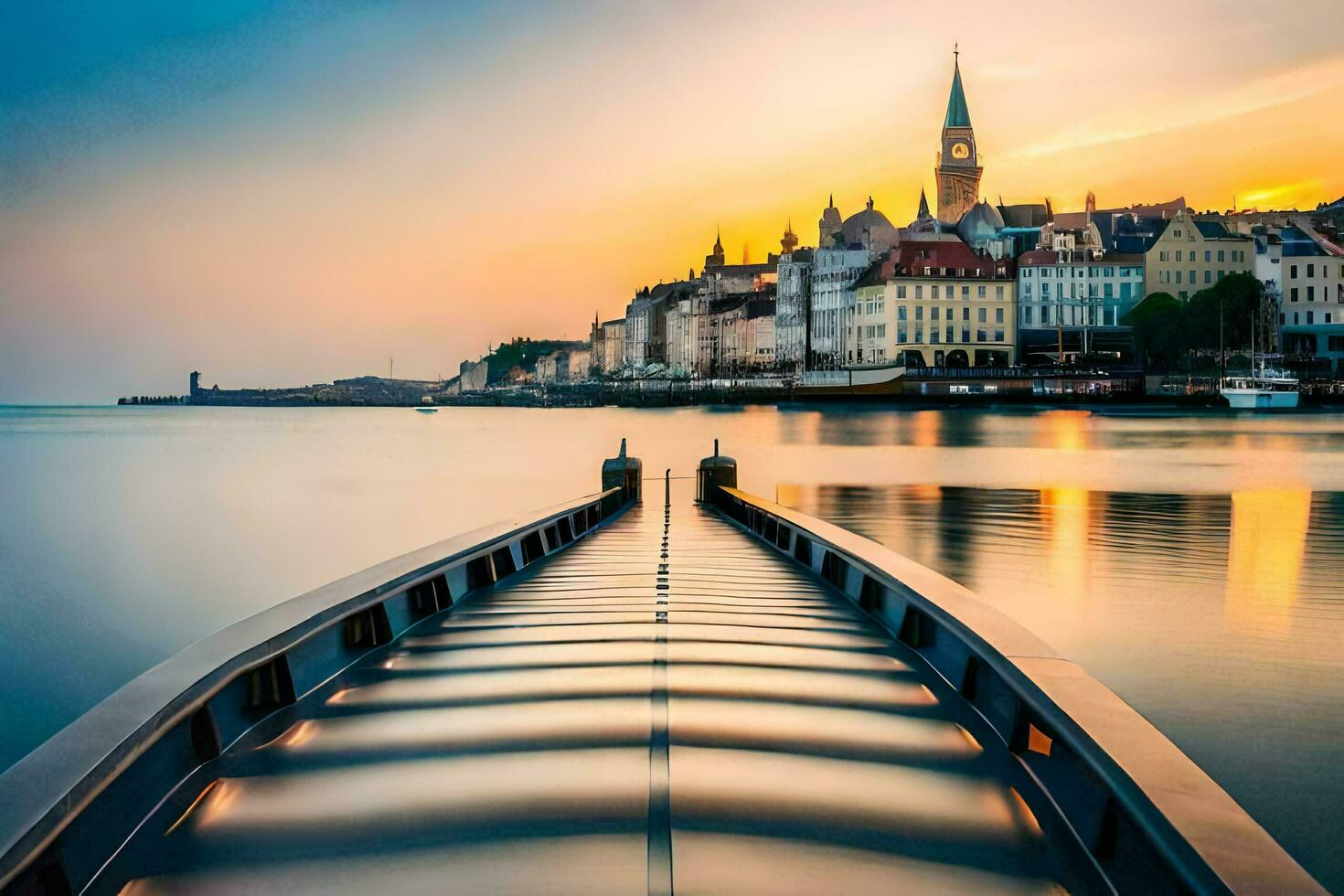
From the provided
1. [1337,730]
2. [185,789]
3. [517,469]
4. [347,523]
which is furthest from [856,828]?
[517,469]

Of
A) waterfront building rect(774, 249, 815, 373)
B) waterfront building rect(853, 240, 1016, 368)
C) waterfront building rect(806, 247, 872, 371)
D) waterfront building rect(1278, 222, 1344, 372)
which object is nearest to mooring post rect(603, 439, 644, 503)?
waterfront building rect(853, 240, 1016, 368)

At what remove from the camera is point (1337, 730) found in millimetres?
7082

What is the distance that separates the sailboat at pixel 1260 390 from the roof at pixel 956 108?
77.1m

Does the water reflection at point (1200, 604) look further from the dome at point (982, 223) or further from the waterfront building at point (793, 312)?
the waterfront building at point (793, 312)

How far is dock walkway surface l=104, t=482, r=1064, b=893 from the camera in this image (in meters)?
2.79

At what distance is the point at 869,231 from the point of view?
145250 millimetres

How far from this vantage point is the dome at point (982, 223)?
12431 centimetres

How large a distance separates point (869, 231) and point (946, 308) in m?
40.3

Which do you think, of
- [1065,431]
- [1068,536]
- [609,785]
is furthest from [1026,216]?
[609,785]

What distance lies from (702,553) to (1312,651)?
5366 millimetres

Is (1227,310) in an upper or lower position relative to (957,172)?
lower

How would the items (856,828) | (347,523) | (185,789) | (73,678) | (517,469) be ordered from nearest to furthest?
(856,828) < (185,789) < (73,678) < (347,523) < (517,469)

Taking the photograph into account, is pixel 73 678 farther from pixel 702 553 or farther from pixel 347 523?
pixel 347 523

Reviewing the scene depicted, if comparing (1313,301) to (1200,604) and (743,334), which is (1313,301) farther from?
(1200,604)
